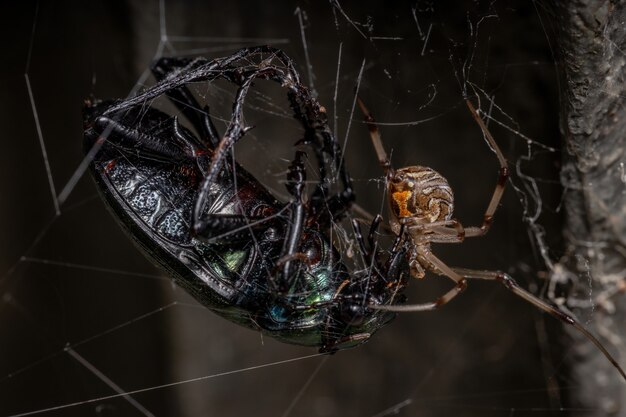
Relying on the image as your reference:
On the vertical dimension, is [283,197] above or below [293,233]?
below

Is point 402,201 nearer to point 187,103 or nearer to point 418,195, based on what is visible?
point 418,195

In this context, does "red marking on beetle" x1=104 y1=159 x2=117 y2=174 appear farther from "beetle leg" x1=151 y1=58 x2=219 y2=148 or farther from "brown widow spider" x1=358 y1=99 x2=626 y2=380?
"brown widow spider" x1=358 y1=99 x2=626 y2=380

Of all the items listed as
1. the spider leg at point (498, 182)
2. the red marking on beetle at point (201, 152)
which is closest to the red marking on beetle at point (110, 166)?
the red marking on beetle at point (201, 152)

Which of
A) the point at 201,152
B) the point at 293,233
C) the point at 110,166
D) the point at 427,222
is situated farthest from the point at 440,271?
the point at 110,166

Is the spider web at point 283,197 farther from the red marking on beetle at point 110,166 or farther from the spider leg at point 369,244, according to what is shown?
the red marking on beetle at point 110,166

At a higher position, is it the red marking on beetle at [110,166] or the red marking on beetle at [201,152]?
the red marking on beetle at [110,166]

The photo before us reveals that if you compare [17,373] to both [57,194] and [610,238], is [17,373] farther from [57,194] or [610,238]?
[610,238]
